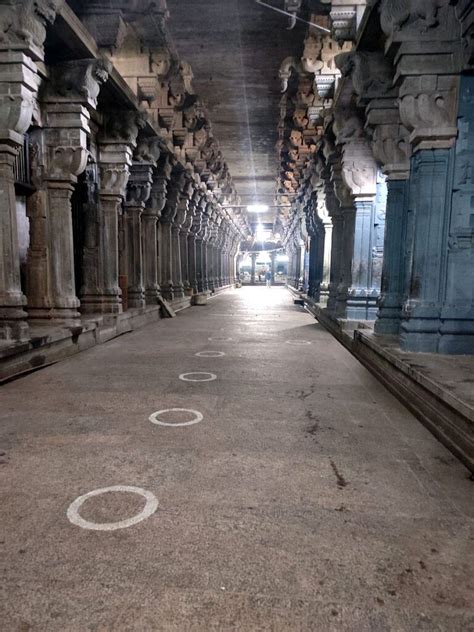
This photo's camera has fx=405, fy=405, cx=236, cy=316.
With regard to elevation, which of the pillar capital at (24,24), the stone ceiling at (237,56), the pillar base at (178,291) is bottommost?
the pillar base at (178,291)

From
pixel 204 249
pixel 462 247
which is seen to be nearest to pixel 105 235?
pixel 462 247

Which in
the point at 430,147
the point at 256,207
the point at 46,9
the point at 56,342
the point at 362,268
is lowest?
the point at 56,342

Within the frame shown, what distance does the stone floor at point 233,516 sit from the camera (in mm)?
1319

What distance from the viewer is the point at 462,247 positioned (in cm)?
413

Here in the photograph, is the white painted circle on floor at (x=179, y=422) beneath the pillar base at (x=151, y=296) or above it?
beneath

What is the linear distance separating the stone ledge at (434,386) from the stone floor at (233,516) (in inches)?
4.6

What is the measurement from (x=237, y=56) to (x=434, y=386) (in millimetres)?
10208

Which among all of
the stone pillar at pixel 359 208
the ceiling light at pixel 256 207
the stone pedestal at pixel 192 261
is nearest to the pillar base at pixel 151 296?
the stone pillar at pixel 359 208

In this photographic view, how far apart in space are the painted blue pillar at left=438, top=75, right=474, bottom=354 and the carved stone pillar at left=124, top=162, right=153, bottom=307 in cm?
694

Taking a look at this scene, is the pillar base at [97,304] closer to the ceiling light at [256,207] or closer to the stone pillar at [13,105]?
the stone pillar at [13,105]

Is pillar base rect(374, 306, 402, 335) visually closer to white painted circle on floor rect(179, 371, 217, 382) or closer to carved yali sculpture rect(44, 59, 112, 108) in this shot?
white painted circle on floor rect(179, 371, 217, 382)

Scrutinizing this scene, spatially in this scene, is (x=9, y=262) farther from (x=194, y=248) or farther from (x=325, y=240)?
(x=194, y=248)

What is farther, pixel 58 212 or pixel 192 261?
pixel 192 261

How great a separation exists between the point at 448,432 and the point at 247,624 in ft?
6.44
